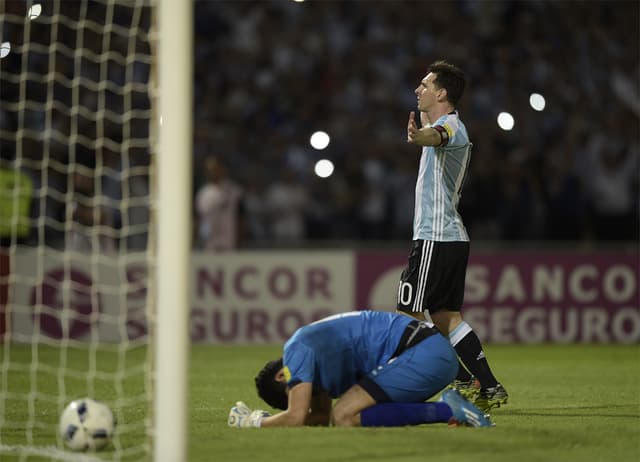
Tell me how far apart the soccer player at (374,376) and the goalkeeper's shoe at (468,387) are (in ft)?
3.06

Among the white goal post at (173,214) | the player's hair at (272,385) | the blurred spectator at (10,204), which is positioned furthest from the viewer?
the blurred spectator at (10,204)

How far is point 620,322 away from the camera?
1417cm

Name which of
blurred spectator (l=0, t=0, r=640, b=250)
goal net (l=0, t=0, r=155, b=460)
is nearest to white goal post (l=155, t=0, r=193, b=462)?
goal net (l=0, t=0, r=155, b=460)

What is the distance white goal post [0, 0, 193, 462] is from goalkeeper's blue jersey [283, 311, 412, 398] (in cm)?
98

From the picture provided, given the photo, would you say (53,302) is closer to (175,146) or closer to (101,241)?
(101,241)

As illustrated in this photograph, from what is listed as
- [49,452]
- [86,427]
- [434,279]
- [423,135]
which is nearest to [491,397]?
[434,279]

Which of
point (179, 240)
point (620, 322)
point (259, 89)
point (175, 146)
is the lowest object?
point (620, 322)

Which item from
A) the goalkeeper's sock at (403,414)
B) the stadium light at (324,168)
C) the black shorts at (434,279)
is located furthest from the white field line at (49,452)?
the stadium light at (324,168)

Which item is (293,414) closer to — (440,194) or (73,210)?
(440,194)

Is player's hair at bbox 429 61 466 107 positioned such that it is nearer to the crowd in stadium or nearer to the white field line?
the white field line

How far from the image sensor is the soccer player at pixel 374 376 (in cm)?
626

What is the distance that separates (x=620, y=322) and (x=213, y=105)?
5.74 m

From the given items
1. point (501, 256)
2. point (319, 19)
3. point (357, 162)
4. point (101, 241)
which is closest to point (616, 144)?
point (501, 256)

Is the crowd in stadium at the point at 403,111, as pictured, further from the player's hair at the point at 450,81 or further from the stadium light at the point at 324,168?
the player's hair at the point at 450,81
